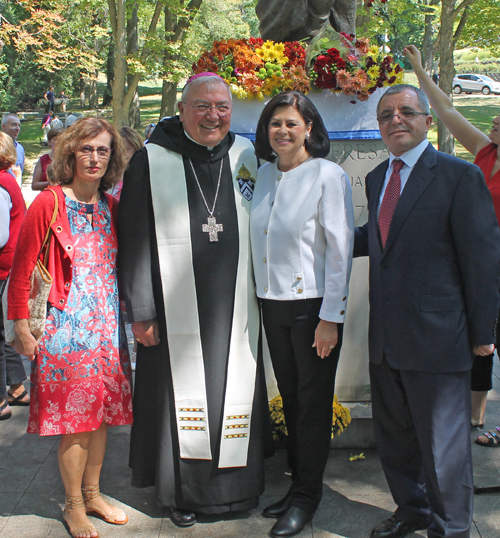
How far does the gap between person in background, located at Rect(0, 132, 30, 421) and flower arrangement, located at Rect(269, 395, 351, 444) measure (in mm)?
1974

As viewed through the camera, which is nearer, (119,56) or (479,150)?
(479,150)

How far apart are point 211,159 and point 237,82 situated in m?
0.75

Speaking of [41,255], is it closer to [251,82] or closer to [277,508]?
[251,82]

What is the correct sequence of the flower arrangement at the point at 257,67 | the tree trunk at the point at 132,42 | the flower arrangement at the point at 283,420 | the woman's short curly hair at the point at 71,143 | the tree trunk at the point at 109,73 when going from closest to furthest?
1. the woman's short curly hair at the point at 71,143
2. the flower arrangement at the point at 257,67
3. the flower arrangement at the point at 283,420
4. the tree trunk at the point at 132,42
5. the tree trunk at the point at 109,73

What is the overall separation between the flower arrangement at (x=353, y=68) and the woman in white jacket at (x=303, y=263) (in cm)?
80

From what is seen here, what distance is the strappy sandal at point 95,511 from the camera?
9.99ft

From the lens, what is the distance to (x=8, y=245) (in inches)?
165

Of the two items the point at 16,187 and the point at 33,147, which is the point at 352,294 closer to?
the point at 16,187

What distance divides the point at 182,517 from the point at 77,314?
1164 millimetres

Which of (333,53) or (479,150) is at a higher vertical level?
(333,53)

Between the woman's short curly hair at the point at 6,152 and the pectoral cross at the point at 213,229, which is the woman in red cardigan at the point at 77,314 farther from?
the woman's short curly hair at the point at 6,152

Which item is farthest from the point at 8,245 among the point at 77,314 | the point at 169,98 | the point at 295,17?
the point at 169,98

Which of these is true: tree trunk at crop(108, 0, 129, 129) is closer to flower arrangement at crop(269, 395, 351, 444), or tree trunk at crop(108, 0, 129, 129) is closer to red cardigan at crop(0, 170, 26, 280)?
red cardigan at crop(0, 170, 26, 280)

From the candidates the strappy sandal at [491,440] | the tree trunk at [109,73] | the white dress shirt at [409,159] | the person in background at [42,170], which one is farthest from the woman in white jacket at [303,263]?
the tree trunk at [109,73]
